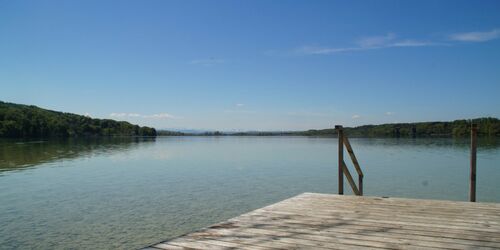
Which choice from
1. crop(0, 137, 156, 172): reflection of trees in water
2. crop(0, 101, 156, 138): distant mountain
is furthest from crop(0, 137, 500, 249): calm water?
crop(0, 101, 156, 138): distant mountain

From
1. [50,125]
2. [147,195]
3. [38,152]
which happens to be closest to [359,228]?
[147,195]

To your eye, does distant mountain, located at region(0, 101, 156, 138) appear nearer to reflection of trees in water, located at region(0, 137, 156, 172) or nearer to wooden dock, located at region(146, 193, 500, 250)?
reflection of trees in water, located at region(0, 137, 156, 172)

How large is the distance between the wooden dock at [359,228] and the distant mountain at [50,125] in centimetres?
11995

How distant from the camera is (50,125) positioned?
121188mm

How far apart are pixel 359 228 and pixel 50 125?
134 meters

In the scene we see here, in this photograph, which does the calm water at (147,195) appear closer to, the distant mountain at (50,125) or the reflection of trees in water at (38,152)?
the reflection of trees in water at (38,152)

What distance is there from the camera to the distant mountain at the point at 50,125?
355 feet

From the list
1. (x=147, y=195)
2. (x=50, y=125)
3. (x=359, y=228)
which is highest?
(x=50, y=125)

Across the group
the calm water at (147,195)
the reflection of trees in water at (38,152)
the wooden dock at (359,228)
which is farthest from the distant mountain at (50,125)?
the wooden dock at (359,228)

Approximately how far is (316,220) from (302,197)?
8.63 feet

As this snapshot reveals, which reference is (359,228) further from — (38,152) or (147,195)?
(38,152)

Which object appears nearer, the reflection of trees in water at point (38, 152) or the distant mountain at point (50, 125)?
the reflection of trees in water at point (38, 152)

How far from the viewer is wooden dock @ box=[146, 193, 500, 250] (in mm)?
5098

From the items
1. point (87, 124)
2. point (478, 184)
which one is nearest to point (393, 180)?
point (478, 184)
